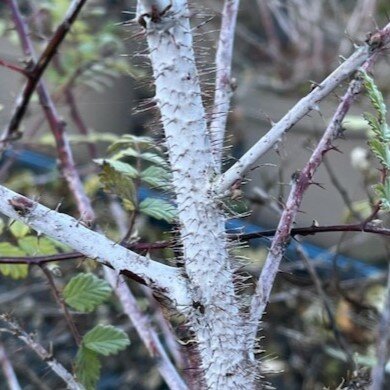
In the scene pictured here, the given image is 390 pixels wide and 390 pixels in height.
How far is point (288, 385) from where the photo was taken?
1.96 meters

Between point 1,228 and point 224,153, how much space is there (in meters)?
0.27

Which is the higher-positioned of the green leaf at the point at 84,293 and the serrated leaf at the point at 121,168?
the serrated leaf at the point at 121,168

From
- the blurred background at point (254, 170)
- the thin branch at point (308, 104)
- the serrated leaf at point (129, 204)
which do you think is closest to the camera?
the thin branch at point (308, 104)

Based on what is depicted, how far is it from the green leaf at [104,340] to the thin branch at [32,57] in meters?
0.32

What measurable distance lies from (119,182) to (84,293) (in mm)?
113

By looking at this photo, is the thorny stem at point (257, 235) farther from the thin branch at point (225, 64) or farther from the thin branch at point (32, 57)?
the thin branch at point (32, 57)

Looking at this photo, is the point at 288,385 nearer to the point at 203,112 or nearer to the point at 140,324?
the point at 140,324

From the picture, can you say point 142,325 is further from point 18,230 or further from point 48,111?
point 48,111

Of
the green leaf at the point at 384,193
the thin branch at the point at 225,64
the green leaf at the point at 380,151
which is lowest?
the green leaf at the point at 384,193

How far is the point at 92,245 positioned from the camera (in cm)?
52

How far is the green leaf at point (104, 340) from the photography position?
0.71 meters

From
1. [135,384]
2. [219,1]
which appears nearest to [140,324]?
[135,384]

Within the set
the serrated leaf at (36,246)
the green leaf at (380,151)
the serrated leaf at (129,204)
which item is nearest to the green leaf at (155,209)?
the serrated leaf at (129,204)

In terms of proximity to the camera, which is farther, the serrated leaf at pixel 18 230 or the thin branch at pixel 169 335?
the serrated leaf at pixel 18 230
